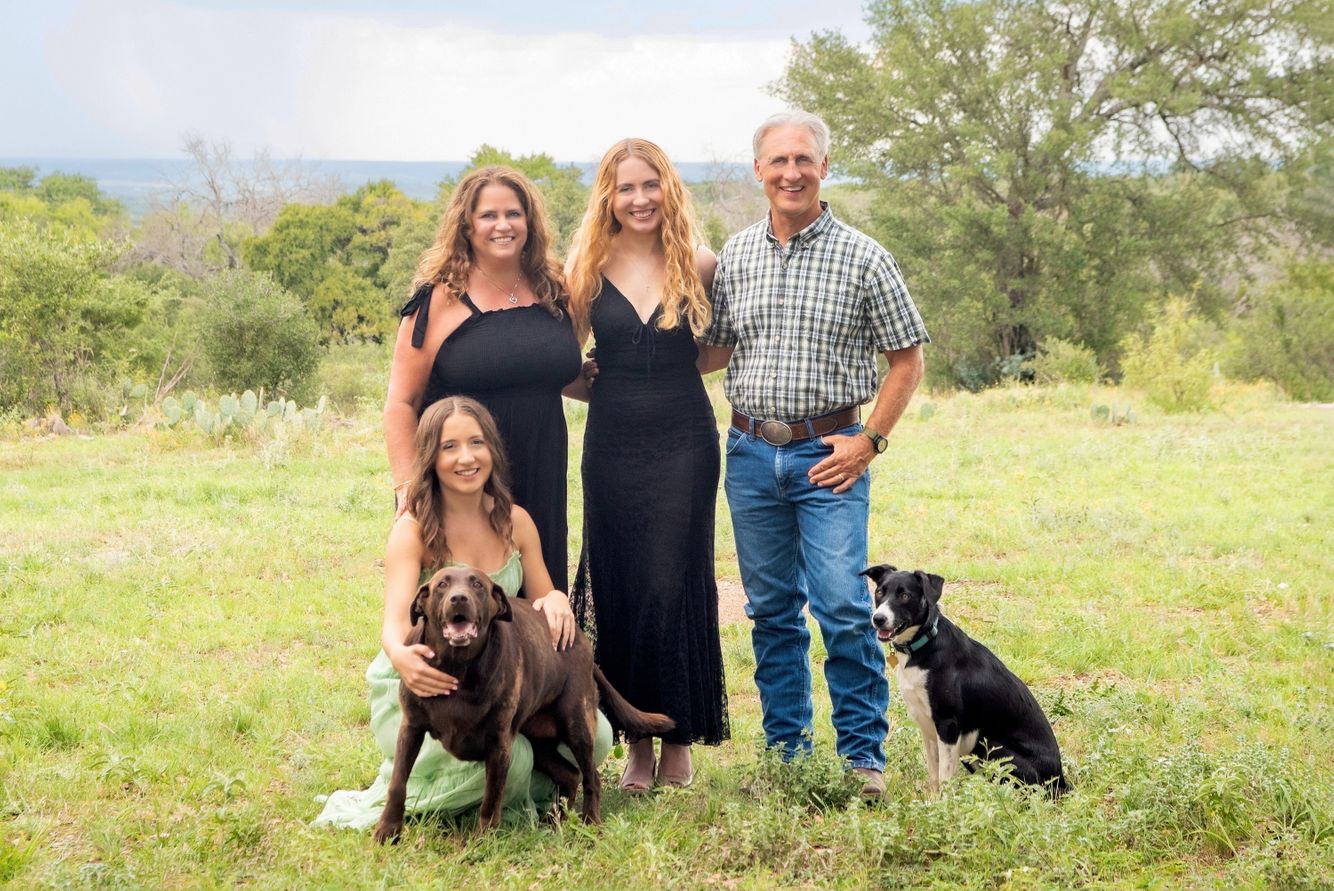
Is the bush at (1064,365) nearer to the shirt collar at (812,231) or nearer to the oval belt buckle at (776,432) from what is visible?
the shirt collar at (812,231)

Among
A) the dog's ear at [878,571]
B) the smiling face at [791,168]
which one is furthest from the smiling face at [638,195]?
the dog's ear at [878,571]

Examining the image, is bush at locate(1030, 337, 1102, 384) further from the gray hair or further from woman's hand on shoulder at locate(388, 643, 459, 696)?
woman's hand on shoulder at locate(388, 643, 459, 696)

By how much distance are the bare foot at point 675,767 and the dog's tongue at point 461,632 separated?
1.44 m

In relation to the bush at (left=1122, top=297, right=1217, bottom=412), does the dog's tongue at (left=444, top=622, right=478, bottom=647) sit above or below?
above

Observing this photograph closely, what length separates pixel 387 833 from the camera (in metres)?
3.63

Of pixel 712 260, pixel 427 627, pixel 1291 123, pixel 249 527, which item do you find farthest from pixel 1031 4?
pixel 427 627

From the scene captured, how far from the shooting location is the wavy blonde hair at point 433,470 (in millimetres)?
3902

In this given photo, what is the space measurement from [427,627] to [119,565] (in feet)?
17.3

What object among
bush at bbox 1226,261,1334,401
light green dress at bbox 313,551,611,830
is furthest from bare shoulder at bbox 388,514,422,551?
bush at bbox 1226,261,1334,401

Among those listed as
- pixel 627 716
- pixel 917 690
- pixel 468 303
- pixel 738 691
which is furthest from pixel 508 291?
pixel 738 691

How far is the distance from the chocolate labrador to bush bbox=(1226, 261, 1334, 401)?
27.3m

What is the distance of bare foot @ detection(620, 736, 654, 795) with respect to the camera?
4480 millimetres

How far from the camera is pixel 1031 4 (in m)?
26.8

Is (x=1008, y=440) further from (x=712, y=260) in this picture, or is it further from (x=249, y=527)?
(x=712, y=260)
